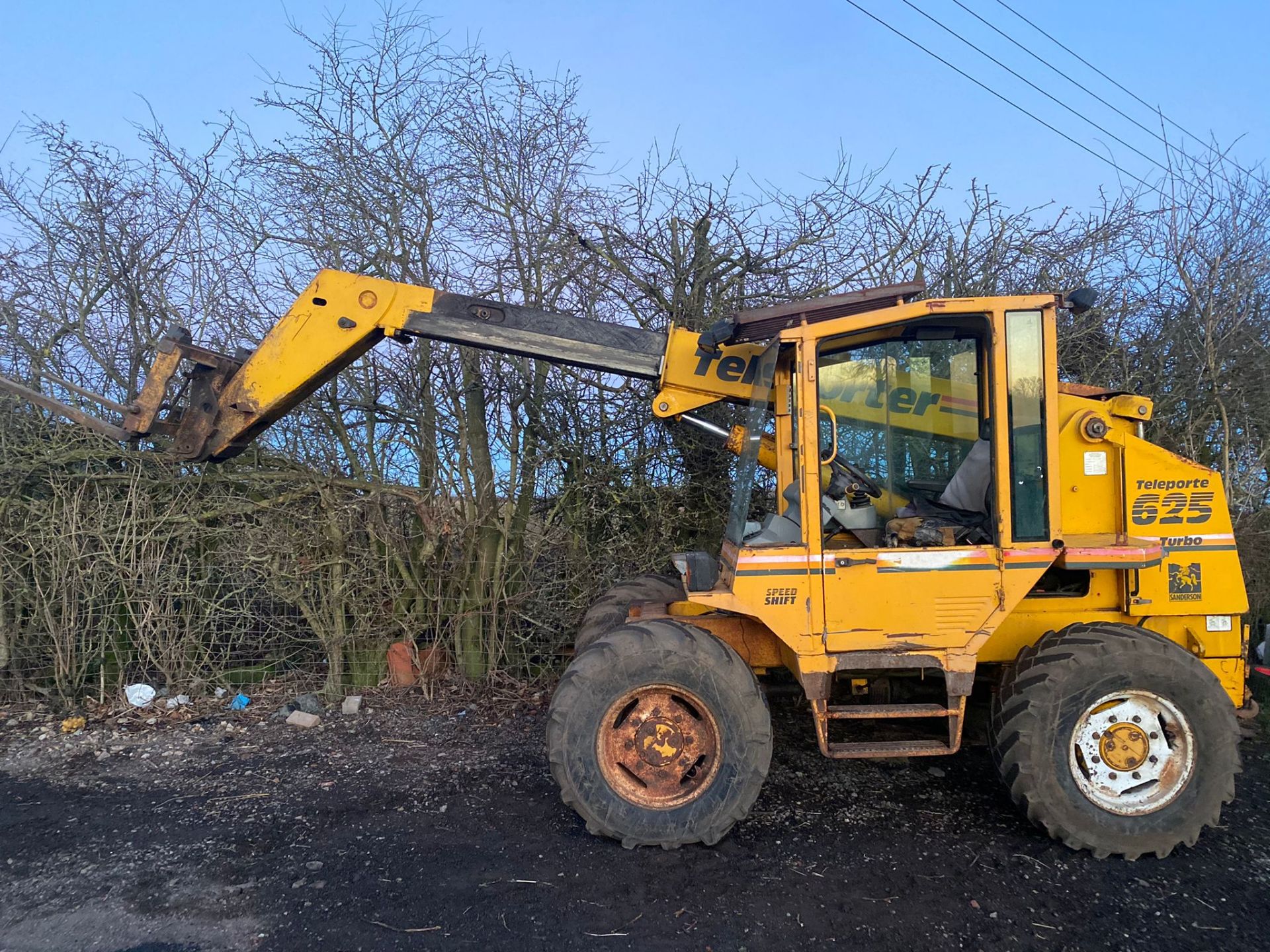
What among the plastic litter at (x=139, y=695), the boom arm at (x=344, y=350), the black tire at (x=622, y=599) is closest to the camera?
the boom arm at (x=344, y=350)

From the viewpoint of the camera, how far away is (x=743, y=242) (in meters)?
6.62

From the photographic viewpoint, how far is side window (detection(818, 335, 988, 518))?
4.25 m

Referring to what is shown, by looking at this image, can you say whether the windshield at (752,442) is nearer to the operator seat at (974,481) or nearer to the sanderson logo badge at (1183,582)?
the operator seat at (974,481)

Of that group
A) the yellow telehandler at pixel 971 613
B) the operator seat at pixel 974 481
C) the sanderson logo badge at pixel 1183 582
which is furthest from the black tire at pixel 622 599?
the sanderson logo badge at pixel 1183 582

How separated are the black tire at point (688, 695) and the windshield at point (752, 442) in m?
0.67

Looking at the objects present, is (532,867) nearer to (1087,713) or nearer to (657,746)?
(657,746)

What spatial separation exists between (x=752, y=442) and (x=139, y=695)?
5.06 m

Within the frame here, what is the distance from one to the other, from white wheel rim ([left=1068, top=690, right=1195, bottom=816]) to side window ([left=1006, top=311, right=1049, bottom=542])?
35.6 inches

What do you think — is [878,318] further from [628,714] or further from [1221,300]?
[1221,300]

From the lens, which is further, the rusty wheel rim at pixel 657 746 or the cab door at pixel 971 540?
the rusty wheel rim at pixel 657 746

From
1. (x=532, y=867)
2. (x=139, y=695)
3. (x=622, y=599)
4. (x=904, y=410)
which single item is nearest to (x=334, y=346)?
(x=622, y=599)

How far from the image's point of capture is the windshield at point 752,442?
4.03m

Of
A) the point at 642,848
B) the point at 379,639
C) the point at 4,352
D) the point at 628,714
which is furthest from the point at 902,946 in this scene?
the point at 4,352

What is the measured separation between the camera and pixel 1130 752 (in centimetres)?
365
